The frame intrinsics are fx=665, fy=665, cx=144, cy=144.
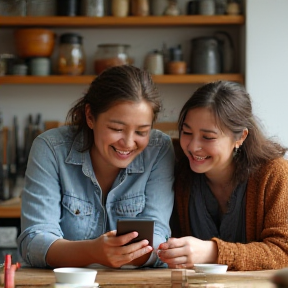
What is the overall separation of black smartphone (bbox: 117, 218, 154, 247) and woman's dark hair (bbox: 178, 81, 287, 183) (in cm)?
50

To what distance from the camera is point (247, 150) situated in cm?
234

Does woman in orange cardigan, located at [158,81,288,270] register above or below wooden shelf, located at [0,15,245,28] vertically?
below

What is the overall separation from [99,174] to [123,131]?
25 centimetres

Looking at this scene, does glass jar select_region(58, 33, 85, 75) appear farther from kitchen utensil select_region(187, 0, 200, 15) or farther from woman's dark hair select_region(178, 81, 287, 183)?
woman's dark hair select_region(178, 81, 287, 183)

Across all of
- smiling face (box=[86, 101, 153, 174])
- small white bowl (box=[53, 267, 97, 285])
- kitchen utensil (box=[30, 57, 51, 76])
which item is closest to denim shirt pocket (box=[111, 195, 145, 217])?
smiling face (box=[86, 101, 153, 174])

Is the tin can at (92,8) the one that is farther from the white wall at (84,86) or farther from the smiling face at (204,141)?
the smiling face at (204,141)

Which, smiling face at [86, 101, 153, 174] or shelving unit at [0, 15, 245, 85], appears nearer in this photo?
smiling face at [86, 101, 153, 174]

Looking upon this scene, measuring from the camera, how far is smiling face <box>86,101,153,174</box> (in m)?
2.16

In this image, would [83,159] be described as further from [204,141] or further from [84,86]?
[84,86]

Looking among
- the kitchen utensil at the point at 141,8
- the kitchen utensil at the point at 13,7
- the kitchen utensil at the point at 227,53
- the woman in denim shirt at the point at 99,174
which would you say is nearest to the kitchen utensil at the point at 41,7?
the kitchen utensil at the point at 13,7

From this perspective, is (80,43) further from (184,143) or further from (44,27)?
(184,143)

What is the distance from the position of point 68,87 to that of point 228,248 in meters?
2.62

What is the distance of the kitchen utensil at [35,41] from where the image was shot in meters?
4.28

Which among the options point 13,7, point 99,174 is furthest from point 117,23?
point 99,174
